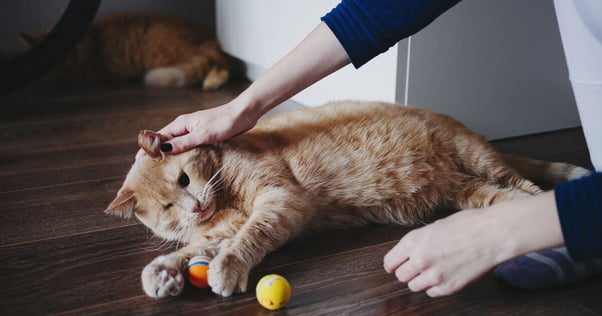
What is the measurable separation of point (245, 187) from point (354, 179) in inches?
10.0

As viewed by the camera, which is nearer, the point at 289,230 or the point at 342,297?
the point at 342,297

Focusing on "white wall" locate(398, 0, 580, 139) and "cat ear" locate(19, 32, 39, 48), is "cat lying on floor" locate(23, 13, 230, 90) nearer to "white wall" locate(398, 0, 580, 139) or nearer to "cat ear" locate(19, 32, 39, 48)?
"cat ear" locate(19, 32, 39, 48)

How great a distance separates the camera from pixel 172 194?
128 cm

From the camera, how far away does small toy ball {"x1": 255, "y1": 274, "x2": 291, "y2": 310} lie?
100 cm

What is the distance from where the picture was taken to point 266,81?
1322 mm

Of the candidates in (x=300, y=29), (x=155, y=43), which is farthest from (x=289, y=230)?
(x=155, y=43)

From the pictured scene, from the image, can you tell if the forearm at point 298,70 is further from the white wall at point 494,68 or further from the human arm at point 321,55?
the white wall at point 494,68

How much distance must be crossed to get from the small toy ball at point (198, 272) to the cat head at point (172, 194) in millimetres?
172

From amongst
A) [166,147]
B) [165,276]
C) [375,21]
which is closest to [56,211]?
[166,147]

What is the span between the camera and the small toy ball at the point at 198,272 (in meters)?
1.08

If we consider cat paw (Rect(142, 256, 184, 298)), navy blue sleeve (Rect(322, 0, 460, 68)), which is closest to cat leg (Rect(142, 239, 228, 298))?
cat paw (Rect(142, 256, 184, 298))

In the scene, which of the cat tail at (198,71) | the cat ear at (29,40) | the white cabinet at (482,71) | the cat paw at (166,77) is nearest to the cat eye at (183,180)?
the white cabinet at (482,71)

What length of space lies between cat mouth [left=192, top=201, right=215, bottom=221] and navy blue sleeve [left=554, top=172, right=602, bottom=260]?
2.42ft

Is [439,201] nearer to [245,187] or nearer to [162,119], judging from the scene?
[245,187]
